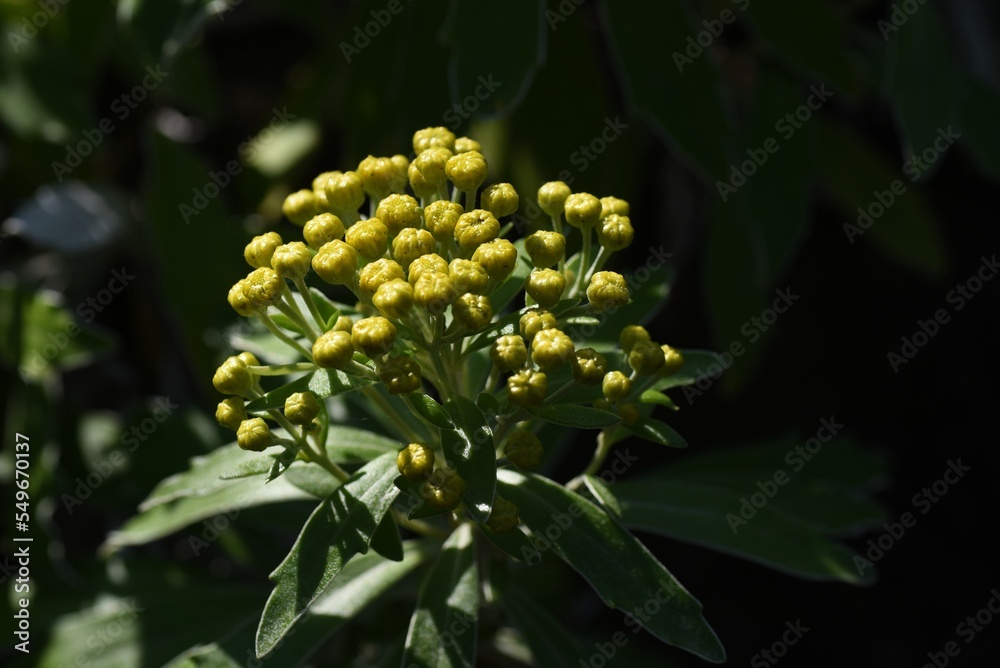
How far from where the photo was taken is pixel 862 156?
3465mm

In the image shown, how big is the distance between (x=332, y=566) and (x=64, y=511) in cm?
217

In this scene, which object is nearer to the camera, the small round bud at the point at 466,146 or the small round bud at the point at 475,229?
the small round bud at the point at 475,229

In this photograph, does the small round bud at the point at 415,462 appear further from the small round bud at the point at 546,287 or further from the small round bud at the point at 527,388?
the small round bud at the point at 546,287

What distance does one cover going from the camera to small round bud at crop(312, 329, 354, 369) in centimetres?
151

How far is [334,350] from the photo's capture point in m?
1.51

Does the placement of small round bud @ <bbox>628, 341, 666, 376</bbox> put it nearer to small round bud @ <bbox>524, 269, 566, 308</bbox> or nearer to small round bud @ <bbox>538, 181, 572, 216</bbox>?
small round bud @ <bbox>524, 269, 566, 308</bbox>

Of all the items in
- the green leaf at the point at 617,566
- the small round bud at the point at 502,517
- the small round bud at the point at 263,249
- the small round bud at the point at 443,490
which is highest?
the small round bud at the point at 263,249

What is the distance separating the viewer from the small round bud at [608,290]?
1641mm

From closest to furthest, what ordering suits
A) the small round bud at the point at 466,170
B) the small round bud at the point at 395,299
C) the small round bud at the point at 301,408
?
1. the small round bud at the point at 395,299
2. the small round bud at the point at 301,408
3. the small round bud at the point at 466,170

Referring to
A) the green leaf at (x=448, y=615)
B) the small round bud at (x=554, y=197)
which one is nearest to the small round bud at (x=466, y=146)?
the small round bud at (x=554, y=197)

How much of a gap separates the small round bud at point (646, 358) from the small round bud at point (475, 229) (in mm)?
315

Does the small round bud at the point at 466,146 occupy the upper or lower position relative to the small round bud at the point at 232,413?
upper

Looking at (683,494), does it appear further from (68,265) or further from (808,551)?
(68,265)

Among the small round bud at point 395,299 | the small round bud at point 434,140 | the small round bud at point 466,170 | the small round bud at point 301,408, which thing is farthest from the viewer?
the small round bud at point 434,140
